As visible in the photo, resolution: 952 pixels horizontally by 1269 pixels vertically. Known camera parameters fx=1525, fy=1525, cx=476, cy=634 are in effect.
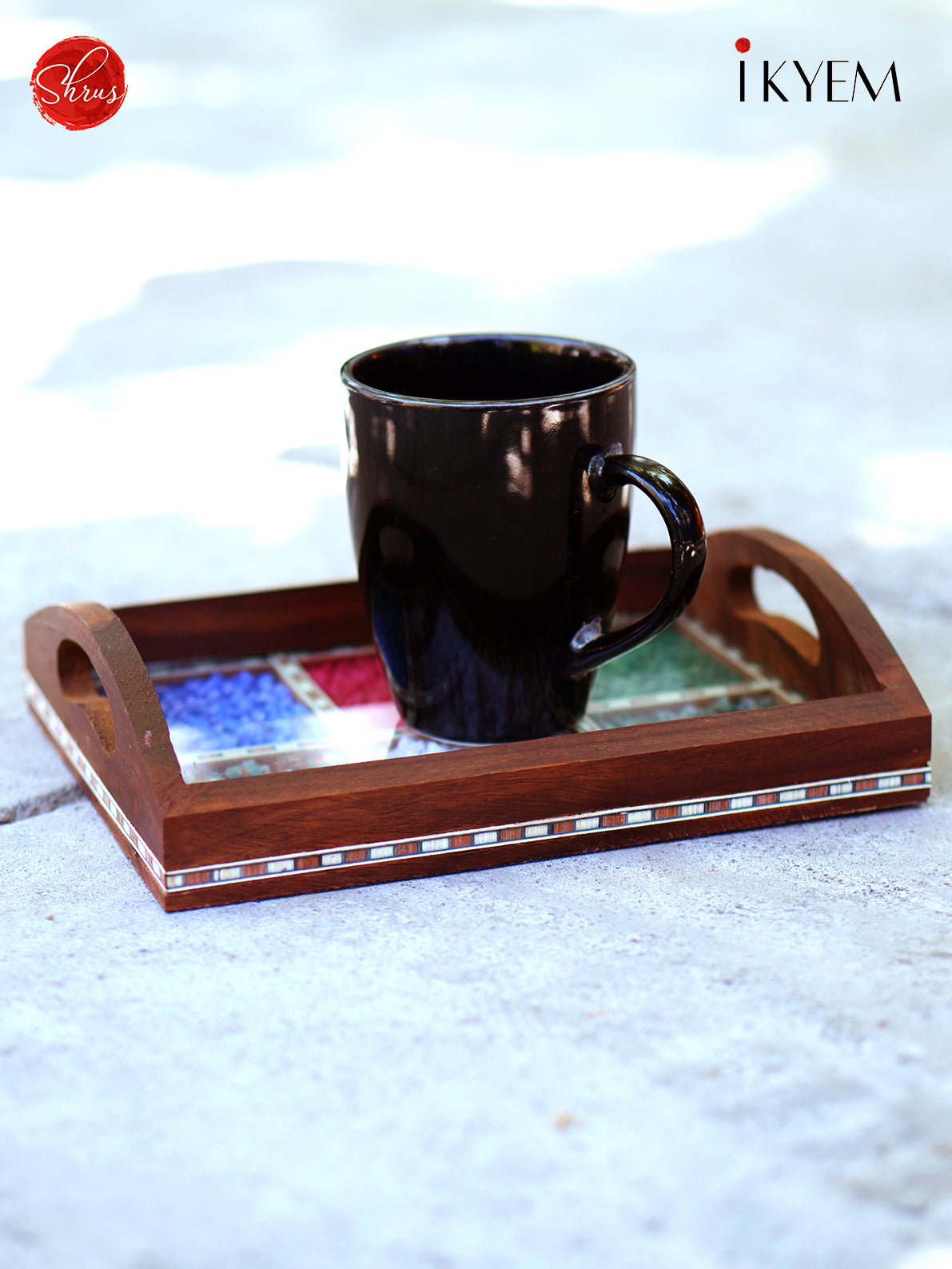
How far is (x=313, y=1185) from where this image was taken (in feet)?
1.58

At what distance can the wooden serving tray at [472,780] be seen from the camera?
0.62 meters

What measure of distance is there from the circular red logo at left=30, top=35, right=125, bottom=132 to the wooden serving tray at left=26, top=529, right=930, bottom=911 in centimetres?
26

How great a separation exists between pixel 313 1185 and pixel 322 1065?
2.4 inches

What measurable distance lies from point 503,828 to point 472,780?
31mm

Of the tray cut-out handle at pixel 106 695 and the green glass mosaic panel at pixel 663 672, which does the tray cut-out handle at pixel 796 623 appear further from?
the tray cut-out handle at pixel 106 695

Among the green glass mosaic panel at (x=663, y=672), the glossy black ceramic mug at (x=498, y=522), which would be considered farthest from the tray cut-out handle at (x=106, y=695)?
the green glass mosaic panel at (x=663, y=672)

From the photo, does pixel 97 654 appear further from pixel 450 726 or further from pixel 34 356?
pixel 34 356

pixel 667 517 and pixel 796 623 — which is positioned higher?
pixel 667 517

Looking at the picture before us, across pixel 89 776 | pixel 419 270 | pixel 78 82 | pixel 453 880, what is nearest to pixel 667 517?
pixel 453 880

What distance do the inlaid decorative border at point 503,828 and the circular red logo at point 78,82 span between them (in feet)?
1.09

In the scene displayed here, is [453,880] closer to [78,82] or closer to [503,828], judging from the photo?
[503,828]

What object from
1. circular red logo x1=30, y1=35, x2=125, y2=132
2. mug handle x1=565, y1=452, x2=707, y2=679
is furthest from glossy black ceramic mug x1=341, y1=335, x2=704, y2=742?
circular red logo x1=30, y1=35, x2=125, y2=132

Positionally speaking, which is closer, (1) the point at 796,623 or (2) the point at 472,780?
(2) the point at 472,780

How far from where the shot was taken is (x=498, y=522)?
67cm
